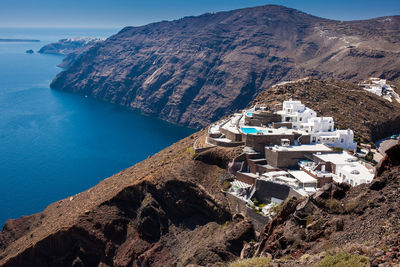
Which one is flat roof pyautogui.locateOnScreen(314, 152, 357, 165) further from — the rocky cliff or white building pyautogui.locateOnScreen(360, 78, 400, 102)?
white building pyautogui.locateOnScreen(360, 78, 400, 102)

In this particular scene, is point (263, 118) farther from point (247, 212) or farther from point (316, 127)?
point (247, 212)

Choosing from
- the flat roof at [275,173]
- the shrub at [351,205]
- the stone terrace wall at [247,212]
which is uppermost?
the shrub at [351,205]

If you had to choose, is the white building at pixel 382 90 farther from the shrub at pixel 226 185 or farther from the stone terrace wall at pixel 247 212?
the stone terrace wall at pixel 247 212

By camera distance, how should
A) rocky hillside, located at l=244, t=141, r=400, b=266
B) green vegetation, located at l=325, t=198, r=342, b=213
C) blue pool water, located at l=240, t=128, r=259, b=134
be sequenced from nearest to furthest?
rocky hillside, located at l=244, t=141, r=400, b=266 → green vegetation, located at l=325, t=198, r=342, b=213 → blue pool water, located at l=240, t=128, r=259, b=134

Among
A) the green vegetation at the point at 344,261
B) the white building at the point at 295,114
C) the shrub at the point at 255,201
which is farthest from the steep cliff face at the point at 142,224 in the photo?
the green vegetation at the point at 344,261

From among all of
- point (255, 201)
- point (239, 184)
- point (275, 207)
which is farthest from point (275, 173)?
point (275, 207)

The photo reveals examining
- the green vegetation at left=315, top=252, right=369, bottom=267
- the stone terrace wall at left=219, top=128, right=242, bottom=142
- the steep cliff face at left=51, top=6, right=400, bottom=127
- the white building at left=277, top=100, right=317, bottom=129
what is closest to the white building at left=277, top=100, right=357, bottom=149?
the white building at left=277, top=100, right=317, bottom=129
